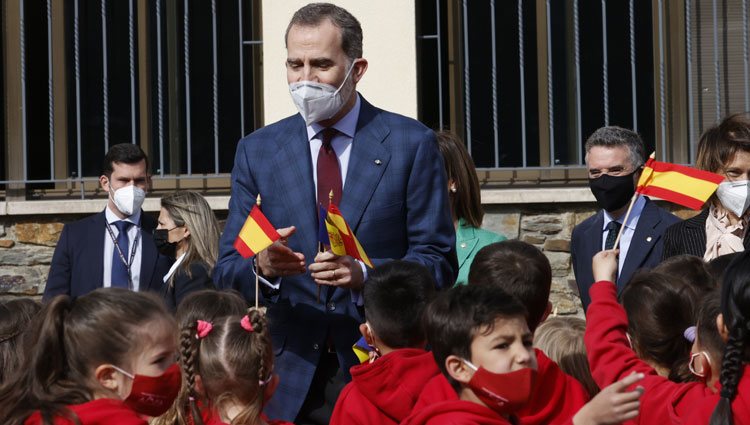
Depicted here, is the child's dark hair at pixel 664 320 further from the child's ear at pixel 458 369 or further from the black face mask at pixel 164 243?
the black face mask at pixel 164 243

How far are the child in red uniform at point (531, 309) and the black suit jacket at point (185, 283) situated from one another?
7.08 ft

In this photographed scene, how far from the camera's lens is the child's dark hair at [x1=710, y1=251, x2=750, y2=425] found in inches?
122

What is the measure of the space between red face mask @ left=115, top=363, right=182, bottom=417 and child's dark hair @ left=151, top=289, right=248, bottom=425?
29 centimetres

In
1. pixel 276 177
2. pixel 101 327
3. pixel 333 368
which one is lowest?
pixel 333 368

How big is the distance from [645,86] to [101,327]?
5.36m

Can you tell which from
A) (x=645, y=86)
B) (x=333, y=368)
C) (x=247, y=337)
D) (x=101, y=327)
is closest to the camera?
(x=101, y=327)

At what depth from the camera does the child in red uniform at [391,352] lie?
3748mm

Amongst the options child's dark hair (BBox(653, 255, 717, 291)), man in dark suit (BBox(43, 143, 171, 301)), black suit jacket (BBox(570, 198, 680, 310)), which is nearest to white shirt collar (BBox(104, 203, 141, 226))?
man in dark suit (BBox(43, 143, 171, 301))

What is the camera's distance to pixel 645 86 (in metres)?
8.00

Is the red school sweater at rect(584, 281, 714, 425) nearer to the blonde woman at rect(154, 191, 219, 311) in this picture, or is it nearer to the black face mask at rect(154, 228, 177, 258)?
the blonde woman at rect(154, 191, 219, 311)

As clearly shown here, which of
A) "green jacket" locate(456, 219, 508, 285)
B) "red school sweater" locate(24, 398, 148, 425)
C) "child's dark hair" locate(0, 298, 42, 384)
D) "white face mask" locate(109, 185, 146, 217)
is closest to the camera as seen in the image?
"red school sweater" locate(24, 398, 148, 425)

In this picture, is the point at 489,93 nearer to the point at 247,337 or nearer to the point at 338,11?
the point at 338,11

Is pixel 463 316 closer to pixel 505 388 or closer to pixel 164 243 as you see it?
pixel 505 388

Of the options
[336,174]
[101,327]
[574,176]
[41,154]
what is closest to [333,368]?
[336,174]
